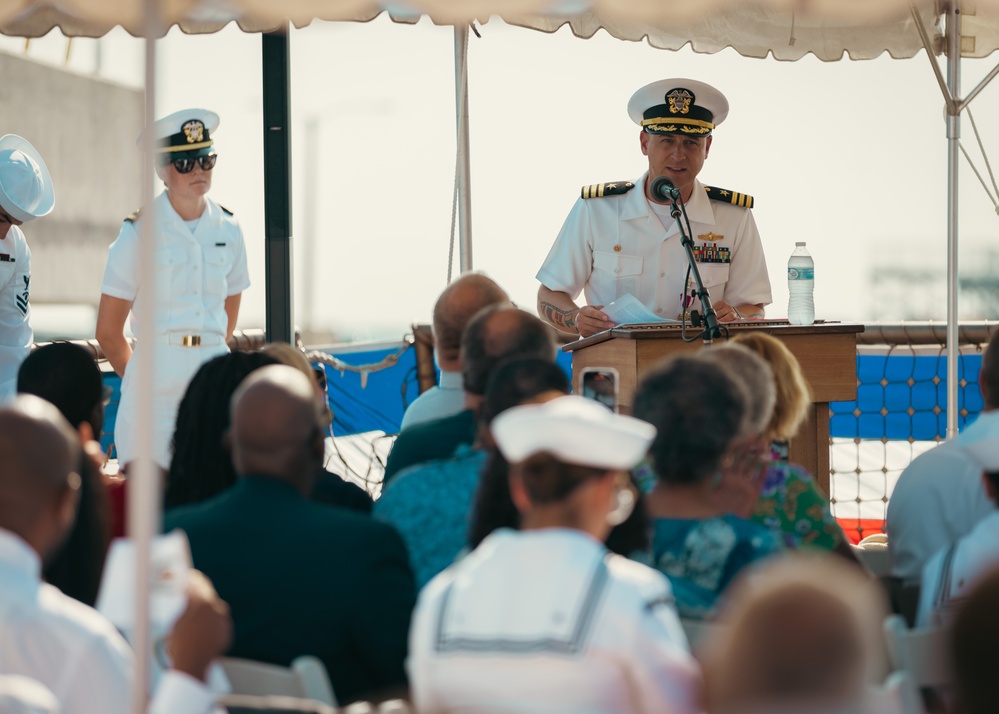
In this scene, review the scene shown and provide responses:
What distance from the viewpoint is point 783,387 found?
329 centimetres

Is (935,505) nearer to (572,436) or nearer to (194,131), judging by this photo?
(572,436)

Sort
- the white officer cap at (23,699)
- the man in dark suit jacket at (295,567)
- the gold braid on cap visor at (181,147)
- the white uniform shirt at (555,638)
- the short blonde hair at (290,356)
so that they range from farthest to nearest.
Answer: the gold braid on cap visor at (181,147) → the short blonde hair at (290,356) → the man in dark suit jacket at (295,567) → the white uniform shirt at (555,638) → the white officer cap at (23,699)

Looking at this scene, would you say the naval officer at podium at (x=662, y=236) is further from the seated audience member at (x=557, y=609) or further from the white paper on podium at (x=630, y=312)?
the seated audience member at (x=557, y=609)

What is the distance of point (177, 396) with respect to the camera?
4965 millimetres

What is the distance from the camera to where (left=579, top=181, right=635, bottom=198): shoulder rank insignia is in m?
5.55

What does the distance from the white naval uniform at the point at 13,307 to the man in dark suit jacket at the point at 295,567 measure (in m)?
3.24

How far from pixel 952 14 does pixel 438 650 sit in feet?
14.0

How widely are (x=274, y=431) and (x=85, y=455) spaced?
43cm

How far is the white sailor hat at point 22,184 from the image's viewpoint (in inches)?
209

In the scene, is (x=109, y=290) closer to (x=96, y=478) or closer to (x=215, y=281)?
(x=215, y=281)

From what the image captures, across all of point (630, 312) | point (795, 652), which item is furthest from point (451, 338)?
point (795, 652)

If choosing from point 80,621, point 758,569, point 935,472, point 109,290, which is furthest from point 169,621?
point 109,290

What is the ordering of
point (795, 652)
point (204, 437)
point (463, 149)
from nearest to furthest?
point (795, 652)
point (204, 437)
point (463, 149)

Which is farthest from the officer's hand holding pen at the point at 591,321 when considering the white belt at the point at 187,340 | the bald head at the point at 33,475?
the bald head at the point at 33,475
